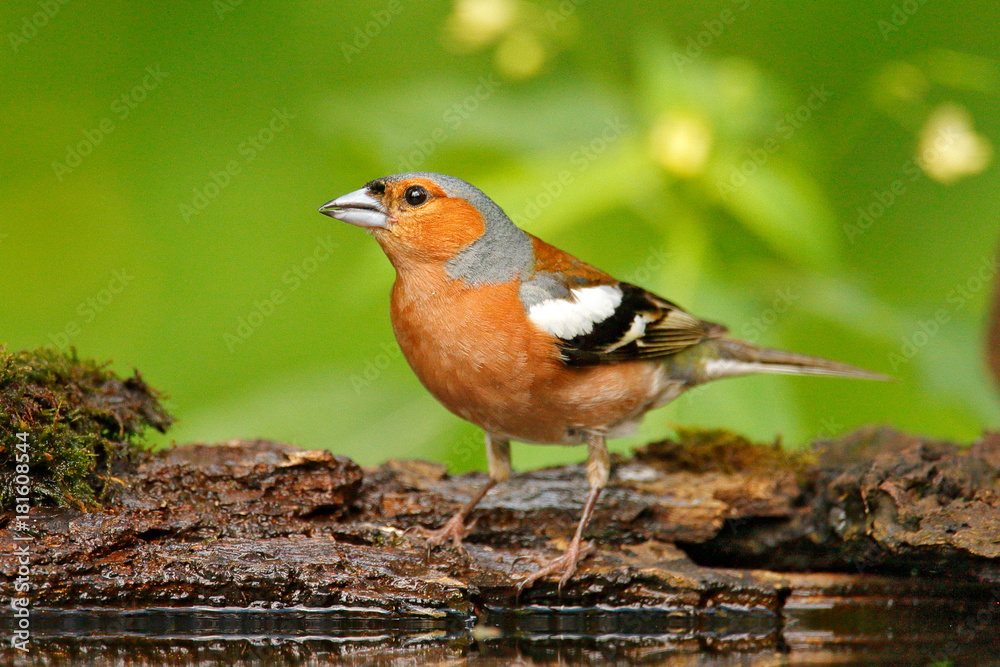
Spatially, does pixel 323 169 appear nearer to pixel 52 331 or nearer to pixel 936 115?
pixel 52 331

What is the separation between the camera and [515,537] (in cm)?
438

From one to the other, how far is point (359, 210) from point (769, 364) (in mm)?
2417

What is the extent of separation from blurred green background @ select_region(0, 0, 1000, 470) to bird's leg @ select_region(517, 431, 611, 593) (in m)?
0.53

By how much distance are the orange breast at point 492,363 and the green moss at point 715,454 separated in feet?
2.79

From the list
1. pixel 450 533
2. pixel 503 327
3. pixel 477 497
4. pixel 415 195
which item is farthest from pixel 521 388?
pixel 415 195

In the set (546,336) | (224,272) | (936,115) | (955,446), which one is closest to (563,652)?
(546,336)

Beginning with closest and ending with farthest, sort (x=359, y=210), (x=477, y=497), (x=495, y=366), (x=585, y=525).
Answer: (x=495, y=366)
(x=359, y=210)
(x=585, y=525)
(x=477, y=497)

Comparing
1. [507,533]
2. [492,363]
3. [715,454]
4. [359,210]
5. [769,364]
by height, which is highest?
[359,210]

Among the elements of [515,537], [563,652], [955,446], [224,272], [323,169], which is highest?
[323,169]

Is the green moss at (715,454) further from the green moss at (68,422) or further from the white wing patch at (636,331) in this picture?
the green moss at (68,422)

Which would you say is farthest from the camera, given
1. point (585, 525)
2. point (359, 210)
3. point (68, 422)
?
point (585, 525)

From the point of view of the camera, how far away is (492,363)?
12.8 feet

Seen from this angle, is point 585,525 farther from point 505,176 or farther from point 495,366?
point 505,176

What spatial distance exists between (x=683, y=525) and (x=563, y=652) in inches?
48.3
